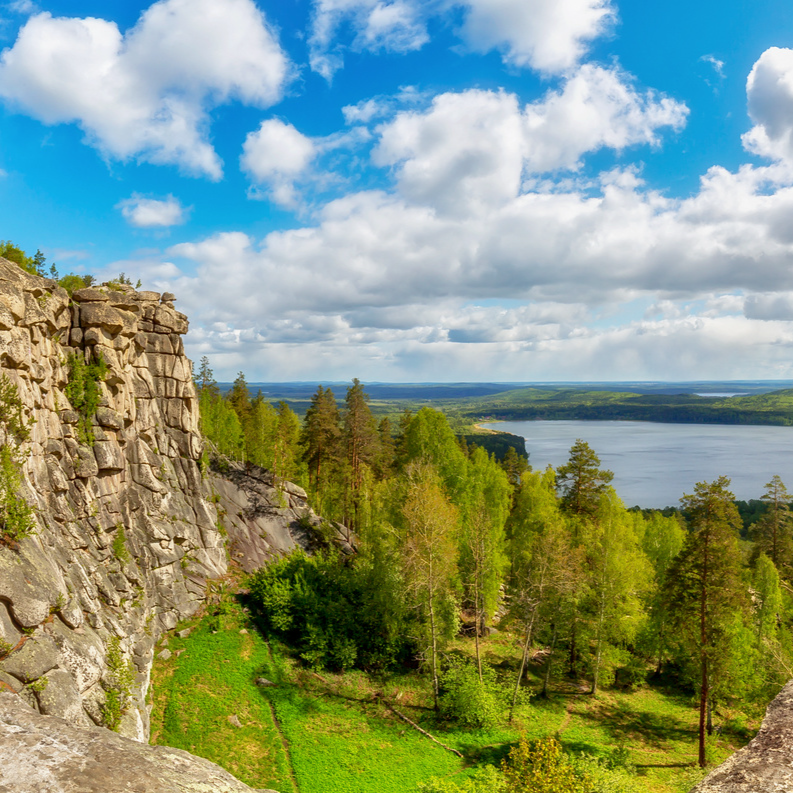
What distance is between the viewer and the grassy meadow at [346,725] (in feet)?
58.1

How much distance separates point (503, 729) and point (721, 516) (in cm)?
1408

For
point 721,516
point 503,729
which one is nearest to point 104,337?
point 503,729

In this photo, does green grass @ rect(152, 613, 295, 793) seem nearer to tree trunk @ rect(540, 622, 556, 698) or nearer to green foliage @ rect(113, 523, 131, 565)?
green foliage @ rect(113, 523, 131, 565)

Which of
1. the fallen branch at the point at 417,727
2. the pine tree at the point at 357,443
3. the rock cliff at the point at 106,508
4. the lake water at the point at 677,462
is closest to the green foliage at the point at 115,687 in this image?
the rock cliff at the point at 106,508

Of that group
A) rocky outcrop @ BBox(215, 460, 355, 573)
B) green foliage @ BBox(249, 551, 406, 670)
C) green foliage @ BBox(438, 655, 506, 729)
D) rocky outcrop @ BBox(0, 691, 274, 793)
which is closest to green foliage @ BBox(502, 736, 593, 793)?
rocky outcrop @ BBox(0, 691, 274, 793)

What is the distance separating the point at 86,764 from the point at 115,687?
40.0 ft

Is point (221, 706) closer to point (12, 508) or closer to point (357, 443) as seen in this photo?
point (12, 508)

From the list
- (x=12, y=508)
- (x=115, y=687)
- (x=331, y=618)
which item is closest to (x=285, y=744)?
(x=331, y=618)

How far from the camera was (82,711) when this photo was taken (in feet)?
36.0

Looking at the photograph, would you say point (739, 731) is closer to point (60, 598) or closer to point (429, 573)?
point (429, 573)

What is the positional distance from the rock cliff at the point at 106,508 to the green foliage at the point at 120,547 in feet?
0.19

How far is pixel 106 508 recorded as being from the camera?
812 inches

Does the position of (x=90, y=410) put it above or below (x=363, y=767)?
above

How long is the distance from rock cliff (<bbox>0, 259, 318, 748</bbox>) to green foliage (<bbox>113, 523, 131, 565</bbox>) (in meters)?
0.06
